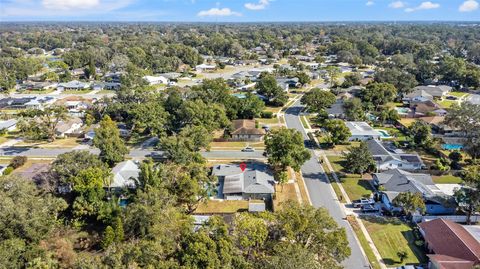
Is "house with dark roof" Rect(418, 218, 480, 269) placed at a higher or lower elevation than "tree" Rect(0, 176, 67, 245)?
lower

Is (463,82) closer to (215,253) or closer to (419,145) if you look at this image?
(419,145)

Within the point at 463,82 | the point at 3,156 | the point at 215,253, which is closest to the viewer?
the point at 215,253

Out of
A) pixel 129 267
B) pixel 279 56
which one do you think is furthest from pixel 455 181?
pixel 279 56

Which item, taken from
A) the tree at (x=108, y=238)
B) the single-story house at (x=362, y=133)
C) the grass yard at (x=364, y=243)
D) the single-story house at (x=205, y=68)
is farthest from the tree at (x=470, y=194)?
the single-story house at (x=205, y=68)

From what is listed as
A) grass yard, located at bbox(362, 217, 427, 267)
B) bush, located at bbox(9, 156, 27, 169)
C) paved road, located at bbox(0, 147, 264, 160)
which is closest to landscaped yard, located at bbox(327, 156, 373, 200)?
grass yard, located at bbox(362, 217, 427, 267)

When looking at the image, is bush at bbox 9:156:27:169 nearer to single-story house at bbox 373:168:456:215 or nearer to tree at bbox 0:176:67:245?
tree at bbox 0:176:67:245

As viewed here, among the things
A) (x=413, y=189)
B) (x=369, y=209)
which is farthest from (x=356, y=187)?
(x=413, y=189)

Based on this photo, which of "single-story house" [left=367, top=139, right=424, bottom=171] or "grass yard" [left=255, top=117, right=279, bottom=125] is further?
"grass yard" [left=255, top=117, right=279, bottom=125]

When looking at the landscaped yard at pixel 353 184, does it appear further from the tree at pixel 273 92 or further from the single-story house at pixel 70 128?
the single-story house at pixel 70 128
